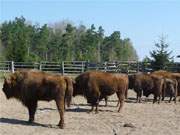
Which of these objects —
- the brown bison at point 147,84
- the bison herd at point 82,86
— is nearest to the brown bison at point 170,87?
the bison herd at point 82,86

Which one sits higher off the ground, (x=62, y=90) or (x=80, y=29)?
(x=80, y=29)

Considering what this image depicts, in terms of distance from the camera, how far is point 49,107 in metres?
18.5

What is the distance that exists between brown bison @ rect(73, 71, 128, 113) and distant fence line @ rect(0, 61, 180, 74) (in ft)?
66.8

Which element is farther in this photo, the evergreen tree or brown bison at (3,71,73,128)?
the evergreen tree

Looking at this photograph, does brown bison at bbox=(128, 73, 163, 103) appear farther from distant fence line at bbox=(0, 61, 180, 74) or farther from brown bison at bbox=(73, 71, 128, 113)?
distant fence line at bbox=(0, 61, 180, 74)

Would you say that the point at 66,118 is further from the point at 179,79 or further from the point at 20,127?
the point at 179,79

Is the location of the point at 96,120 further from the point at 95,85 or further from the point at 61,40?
the point at 61,40

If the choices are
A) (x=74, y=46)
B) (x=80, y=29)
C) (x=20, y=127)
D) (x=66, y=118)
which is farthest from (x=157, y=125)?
(x=80, y=29)

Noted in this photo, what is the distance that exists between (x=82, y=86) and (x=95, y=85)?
48cm

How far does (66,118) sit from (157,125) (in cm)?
289

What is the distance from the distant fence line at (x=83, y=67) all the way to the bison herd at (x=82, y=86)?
51.6 ft

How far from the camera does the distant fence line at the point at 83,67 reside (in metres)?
39.3

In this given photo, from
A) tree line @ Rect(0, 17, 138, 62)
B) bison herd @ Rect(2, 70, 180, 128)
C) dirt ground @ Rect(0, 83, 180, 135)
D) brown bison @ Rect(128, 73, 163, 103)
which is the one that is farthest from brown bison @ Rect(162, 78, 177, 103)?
tree line @ Rect(0, 17, 138, 62)

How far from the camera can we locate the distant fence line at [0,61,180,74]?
129ft
